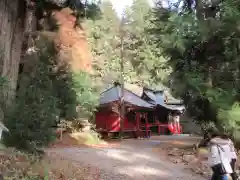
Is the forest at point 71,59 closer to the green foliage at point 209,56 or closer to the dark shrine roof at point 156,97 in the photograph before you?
the green foliage at point 209,56

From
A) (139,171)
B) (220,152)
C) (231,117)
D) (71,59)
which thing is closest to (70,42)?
(71,59)

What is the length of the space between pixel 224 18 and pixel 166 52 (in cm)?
320

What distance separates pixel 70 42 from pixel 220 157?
7476 millimetres

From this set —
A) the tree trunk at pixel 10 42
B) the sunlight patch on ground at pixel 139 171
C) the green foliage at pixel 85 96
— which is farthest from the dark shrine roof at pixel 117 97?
the tree trunk at pixel 10 42

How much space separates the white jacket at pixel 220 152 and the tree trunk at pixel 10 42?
17.2 ft

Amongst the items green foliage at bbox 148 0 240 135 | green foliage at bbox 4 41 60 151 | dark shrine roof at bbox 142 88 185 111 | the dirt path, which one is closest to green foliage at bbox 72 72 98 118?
the dirt path

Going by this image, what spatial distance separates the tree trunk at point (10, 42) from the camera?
8581 mm

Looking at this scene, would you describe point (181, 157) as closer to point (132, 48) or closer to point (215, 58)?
point (215, 58)

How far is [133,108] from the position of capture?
25500mm

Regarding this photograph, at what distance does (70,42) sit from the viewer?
11156 millimetres

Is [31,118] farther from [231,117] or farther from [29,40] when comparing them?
[231,117]

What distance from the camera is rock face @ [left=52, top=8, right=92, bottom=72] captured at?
414 inches

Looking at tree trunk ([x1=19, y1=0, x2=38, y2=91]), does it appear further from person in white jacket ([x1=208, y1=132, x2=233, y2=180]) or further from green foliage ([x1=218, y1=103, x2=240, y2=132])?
person in white jacket ([x1=208, y1=132, x2=233, y2=180])

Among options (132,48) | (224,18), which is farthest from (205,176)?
(132,48)
